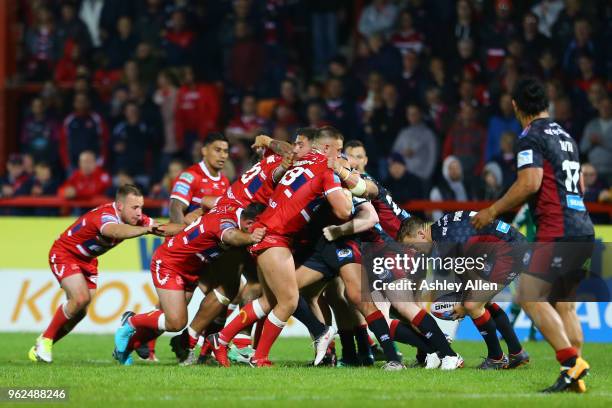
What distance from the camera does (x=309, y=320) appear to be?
1113 centimetres

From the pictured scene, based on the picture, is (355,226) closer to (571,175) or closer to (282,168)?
(282,168)

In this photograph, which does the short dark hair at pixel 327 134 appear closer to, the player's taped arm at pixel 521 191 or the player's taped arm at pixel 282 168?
the player's taped arm at pixel 282 168

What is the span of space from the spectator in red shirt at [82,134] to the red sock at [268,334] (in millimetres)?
9729

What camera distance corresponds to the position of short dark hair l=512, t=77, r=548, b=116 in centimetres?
886

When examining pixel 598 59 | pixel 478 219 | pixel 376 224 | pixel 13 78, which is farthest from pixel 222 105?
pixel 478 219

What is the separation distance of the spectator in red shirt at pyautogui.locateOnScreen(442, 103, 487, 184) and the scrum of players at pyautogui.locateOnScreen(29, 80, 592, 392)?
5.60m

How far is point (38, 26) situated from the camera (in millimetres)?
22672

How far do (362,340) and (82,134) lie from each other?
32.2ft

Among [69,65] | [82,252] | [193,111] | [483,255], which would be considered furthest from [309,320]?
[69,65]

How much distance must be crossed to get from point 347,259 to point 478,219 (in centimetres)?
225

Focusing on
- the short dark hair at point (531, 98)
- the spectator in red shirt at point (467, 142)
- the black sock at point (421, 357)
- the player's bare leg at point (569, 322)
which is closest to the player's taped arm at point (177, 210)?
the black sock at point (421, 357)

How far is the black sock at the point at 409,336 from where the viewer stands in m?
10.9

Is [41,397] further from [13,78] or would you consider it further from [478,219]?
[13,78]

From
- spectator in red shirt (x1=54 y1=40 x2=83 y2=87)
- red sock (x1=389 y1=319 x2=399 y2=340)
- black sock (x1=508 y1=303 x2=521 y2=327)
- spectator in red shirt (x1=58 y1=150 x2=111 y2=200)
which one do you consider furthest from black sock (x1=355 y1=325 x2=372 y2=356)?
spectator in red shirt (x1=54 y1=40 x2=83 y2=87)
